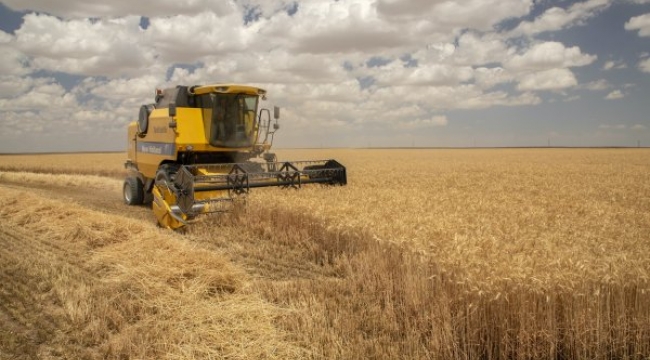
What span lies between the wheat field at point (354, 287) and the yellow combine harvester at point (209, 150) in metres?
1.51

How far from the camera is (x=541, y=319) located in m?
3.02

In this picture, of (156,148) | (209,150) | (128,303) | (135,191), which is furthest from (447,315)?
(135,191)

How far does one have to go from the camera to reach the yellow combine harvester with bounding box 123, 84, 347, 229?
8.43 metres

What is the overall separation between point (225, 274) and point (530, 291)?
3192mm

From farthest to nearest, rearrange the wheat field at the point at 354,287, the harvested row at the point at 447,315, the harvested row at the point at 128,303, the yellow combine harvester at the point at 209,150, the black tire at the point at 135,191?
the black tire at the point at 135,191 < the yellow combine harvester at the point at 209,150 < the harvested row at the point at 128,303 < the wheat field at the point at 354,287 < the harvested row at the point at 447,315

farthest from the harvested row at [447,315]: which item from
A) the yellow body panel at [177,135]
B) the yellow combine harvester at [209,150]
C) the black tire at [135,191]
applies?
the black tire at [135,191]

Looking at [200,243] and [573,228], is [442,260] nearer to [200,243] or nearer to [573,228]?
[573,228]

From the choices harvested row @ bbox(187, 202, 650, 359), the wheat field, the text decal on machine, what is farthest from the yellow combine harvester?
harvested row @ bbox(187, 202, 650, 359)

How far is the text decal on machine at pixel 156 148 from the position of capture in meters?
9.81

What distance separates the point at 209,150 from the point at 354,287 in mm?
6513

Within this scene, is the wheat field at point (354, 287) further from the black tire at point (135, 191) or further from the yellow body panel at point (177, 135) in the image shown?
the black tire at point (135, 191)

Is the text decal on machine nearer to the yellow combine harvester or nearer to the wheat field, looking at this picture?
the yellow combine harvester

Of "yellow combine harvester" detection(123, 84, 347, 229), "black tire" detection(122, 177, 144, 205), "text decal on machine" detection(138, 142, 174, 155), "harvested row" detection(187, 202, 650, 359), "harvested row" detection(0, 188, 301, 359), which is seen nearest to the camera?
"harvested row" detection(187, 202, 650, 359)

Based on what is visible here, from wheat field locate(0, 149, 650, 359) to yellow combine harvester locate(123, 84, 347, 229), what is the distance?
59.6 inches
